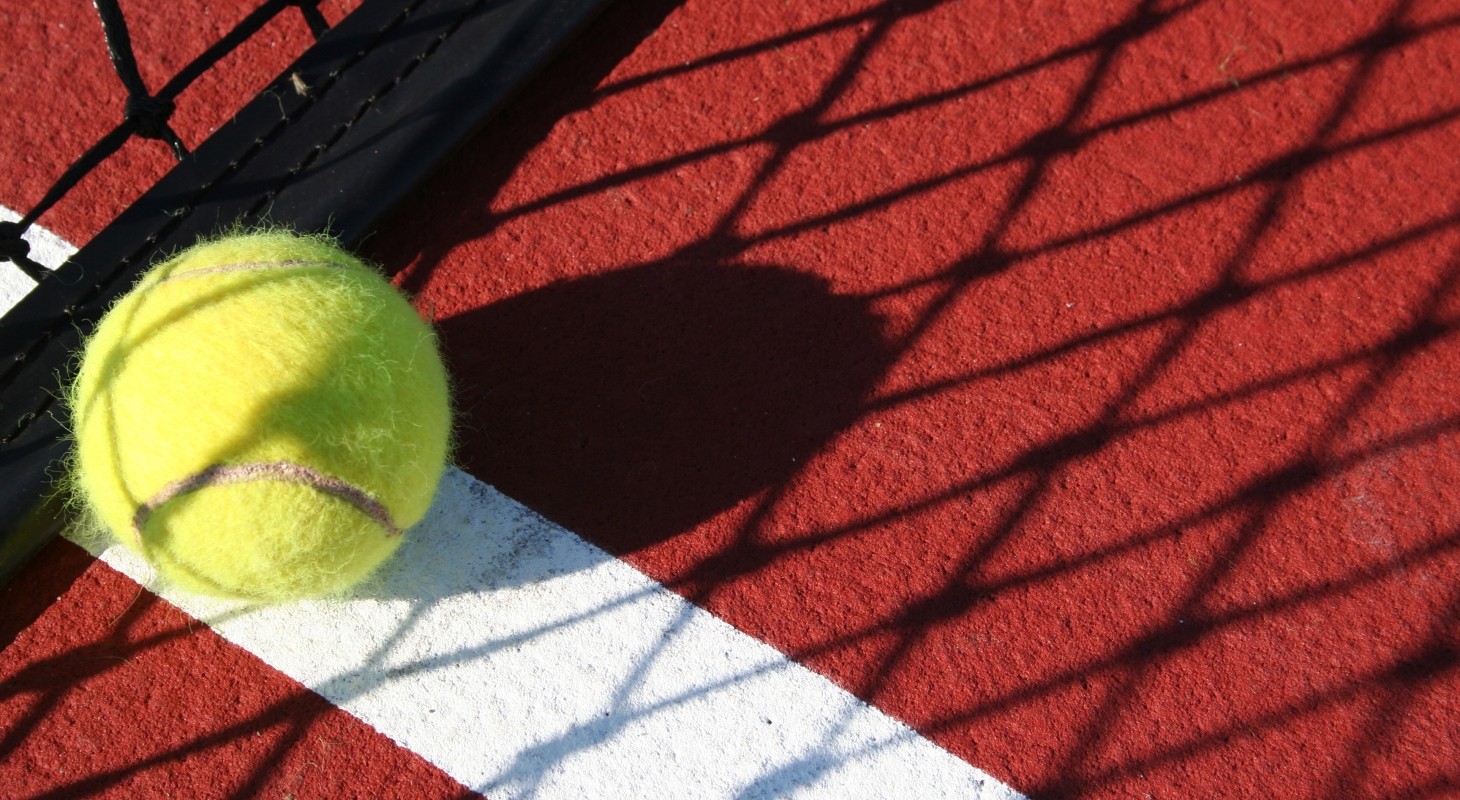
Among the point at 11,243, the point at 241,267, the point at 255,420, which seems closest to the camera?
the point at 255,420

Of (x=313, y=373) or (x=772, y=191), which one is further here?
(x=772, y=191)

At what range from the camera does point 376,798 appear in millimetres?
2482

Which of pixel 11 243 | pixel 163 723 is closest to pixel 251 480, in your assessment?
pixel 163 723

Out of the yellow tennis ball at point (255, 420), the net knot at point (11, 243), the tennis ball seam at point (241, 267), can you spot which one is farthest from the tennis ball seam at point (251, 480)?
the net knot at point (11, 243)

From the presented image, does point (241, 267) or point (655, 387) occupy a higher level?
Result: point (241, 267)

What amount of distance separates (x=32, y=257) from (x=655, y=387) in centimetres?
192

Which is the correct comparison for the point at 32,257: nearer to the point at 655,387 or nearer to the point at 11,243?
the point at 11,243

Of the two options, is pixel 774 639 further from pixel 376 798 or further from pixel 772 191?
pixel 772 191

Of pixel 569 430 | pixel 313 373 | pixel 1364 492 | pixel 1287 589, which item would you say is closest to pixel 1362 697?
pixel 1287 589

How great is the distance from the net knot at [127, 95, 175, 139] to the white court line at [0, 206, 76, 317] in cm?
59

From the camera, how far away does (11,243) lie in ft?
8.25

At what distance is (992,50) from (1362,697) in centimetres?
218

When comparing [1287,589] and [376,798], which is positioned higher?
[376,798]

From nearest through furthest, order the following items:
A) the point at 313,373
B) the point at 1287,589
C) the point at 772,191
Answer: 1. the point at 313,373
2. the point at 1287,589
3. the point at 772,191
